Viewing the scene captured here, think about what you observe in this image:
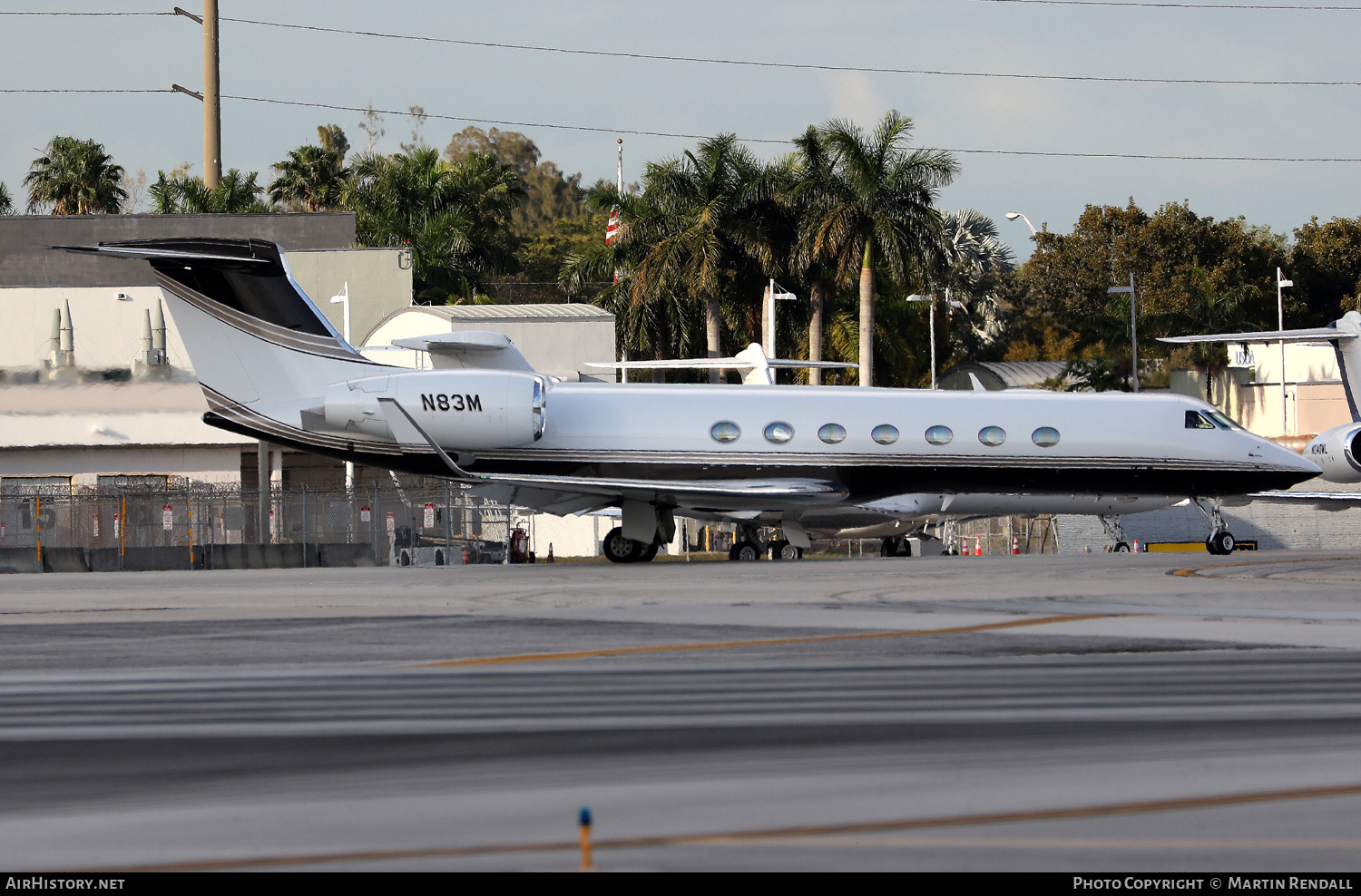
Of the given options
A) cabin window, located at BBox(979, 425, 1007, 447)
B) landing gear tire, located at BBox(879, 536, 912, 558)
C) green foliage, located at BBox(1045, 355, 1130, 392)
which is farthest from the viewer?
green foliage, located at BBox(1045, 355, 1130, 392)

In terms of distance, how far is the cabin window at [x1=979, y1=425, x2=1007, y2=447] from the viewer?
2567 cm

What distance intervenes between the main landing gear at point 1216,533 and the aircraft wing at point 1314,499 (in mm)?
715

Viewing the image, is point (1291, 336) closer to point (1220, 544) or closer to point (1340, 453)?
point (1340, 453)

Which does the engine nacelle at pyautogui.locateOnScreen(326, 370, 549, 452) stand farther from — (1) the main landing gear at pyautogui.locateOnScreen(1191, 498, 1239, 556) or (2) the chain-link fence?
(1) the main landing gear at pyautogui.locateOnScreen(1191, 498, 1239, 556)

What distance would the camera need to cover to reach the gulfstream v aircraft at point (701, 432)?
25.4 metres

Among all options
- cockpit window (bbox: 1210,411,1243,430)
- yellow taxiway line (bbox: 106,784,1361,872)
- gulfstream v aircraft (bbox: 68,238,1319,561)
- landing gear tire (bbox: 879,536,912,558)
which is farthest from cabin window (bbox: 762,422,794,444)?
yellow taxiway line (bbox: 106,784,1361,872)

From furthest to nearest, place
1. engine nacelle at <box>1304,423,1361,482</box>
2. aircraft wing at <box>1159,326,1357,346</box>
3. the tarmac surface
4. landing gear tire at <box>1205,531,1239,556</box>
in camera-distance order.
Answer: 1. landing gear tire at <box>1205,531,1239,556</box>
2. engine nacelle at <box>1304,423,1361,482</box>
3. aircraft wing at <box>1159,326,1357,346</box>
4. the tarmac surface

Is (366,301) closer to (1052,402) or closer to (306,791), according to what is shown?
(1052,402)

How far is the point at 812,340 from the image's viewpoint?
51.9 metres

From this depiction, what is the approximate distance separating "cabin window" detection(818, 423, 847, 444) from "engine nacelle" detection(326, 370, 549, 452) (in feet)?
16.6

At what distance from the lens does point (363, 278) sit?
5350cm

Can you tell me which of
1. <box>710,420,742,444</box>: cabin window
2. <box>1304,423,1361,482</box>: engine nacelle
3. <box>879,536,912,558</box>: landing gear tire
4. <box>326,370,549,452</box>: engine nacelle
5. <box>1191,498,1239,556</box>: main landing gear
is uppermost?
<box>326,370,549,452</box>: engine nacelle

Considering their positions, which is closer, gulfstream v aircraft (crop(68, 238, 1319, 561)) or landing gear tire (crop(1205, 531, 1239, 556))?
gulfstream v aircraft (crop(68, 238, 1319, 561))

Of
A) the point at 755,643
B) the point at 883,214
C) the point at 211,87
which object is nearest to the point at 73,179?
the point at 211,87
